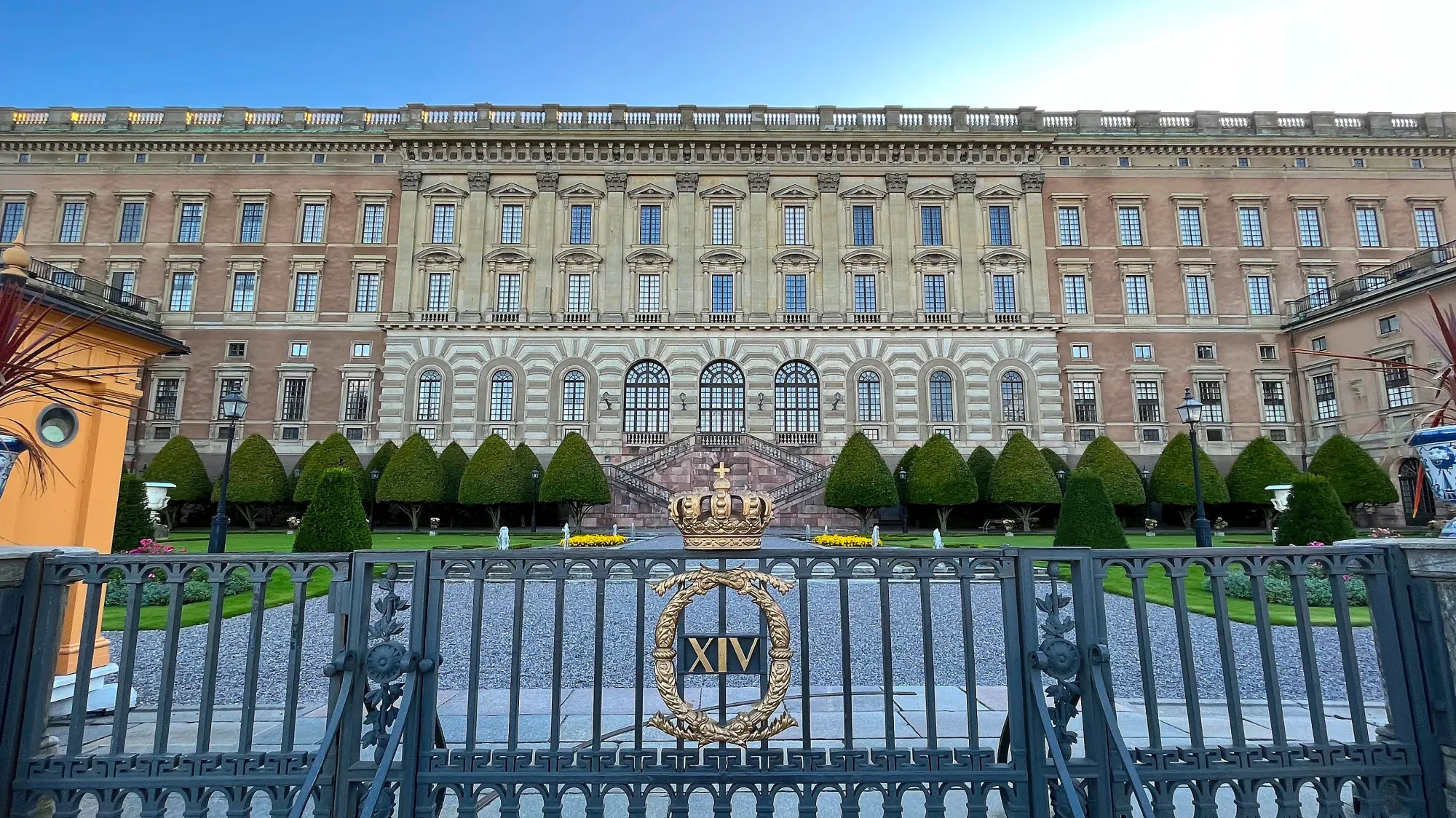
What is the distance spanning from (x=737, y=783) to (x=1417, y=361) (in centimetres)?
3767

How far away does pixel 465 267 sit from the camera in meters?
34.9

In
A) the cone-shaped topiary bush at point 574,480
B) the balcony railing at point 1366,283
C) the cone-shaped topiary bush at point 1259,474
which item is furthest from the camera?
the balcony railing at point 1366,283

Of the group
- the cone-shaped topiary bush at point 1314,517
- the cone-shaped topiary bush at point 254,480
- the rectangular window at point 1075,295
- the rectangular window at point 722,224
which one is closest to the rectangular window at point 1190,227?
the rectangular window at point 1075,295

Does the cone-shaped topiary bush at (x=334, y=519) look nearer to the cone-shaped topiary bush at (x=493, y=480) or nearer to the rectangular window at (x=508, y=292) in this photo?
the cone-shaped topiary bush at (x=493, y=480)

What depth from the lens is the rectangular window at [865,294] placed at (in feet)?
116

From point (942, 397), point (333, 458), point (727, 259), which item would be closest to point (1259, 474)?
point (942, 397)

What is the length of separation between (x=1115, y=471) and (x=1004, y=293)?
11.2m

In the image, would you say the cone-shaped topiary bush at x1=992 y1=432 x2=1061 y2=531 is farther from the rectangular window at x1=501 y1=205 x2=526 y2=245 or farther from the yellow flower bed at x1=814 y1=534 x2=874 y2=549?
the rectangular window at x1=501 y1=205 x2=526 y2=245

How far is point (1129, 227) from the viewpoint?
118ft

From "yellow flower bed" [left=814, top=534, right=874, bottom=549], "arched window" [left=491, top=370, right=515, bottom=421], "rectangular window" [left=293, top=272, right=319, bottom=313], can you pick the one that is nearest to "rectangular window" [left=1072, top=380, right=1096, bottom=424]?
"yellow flower bed" [left=814, top=534, right=874, bottom=549]

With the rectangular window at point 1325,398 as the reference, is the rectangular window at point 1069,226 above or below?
above

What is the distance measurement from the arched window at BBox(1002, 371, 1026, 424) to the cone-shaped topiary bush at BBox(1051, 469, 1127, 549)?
17.1 meters

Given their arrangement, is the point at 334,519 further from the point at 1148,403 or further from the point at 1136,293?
the point at 1136,293

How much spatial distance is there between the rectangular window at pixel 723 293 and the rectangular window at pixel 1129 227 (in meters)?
20.8
